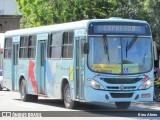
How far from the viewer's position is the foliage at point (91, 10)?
88.6 feet

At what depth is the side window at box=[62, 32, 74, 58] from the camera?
60.0 feet

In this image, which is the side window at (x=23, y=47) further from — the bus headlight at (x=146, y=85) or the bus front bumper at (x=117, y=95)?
the bus headlight at (x=146, y=85)

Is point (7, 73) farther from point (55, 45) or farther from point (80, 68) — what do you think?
point (80, 68)

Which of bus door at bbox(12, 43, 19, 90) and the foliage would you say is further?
the foliage

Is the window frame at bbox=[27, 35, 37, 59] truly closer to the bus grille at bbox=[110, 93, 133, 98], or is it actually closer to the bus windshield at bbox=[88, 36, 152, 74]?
the bus windshield at bbox=[88, 36, 152, 74]

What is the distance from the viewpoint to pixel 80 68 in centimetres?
1734

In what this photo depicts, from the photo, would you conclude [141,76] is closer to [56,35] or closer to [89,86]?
[89,86]

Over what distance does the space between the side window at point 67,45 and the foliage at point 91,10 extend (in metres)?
8.79

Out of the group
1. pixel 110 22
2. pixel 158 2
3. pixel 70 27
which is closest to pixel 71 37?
pixel 70 27

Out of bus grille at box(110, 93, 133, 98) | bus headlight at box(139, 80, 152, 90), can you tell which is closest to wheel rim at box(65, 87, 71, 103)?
bus grille at box(110, 93, 133, 98)

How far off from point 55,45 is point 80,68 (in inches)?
104

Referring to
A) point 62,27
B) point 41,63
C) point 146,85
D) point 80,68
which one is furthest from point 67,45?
point 146,85

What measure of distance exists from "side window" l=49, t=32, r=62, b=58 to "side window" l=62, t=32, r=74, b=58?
1.10 ft

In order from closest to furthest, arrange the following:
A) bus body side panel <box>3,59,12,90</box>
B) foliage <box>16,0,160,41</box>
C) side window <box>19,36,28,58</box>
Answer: side window <box>19,36,28,58</box>, bus body side panel <box>3,59,12,90</box>, foliage <box>16,0,160,41</box>
